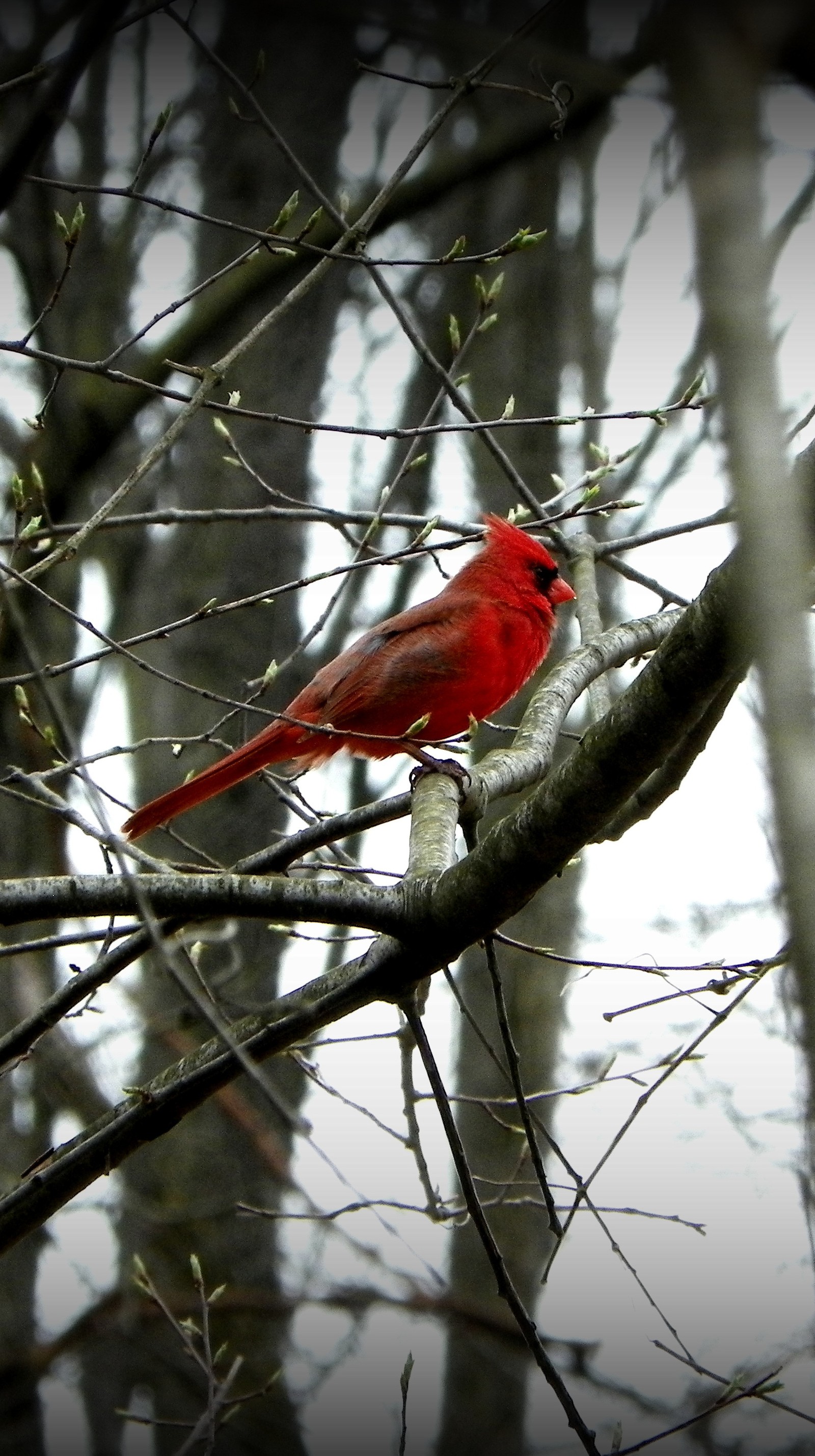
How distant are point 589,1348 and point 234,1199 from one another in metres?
1.92

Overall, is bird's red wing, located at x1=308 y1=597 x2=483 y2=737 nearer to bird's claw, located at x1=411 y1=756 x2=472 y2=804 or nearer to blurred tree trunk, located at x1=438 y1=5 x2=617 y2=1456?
bird's claw, located at x1=411 y1=756 x2=472 y2=804

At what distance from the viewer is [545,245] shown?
24.1ft

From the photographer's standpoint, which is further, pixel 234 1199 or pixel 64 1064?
pixel 234 1199

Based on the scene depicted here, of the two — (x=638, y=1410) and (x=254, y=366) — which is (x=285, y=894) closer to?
(x=638, y=1410)

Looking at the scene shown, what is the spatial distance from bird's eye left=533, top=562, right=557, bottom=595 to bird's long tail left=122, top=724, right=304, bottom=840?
3.79ft

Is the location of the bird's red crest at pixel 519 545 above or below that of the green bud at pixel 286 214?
above

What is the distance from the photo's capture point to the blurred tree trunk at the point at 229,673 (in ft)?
16.5

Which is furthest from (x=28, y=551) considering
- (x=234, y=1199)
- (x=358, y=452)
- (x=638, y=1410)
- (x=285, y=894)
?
(x=358, y=452)

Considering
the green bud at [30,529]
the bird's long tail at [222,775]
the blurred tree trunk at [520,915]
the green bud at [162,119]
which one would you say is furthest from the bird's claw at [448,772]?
the blurred tree trunk at [520,915]

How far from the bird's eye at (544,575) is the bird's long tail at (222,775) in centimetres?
115

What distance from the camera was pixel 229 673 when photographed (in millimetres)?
5422

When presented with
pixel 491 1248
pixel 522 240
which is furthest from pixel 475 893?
pixel 522 240

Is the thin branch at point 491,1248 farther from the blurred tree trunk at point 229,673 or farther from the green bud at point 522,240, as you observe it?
the blurred tree trunk at point 229,673

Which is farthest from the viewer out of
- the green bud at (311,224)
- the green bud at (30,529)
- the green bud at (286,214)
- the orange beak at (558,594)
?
the orange beak at (558,594)
